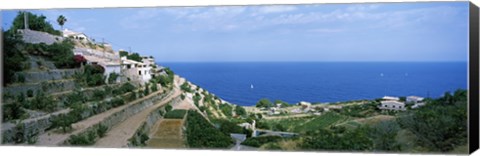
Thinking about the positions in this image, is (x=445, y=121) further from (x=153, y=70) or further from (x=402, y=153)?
(x=153, y=70)

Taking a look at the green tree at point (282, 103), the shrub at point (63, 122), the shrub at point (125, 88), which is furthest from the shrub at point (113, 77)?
the green tree at point (282, 103)

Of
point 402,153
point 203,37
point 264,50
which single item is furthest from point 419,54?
point 203,37

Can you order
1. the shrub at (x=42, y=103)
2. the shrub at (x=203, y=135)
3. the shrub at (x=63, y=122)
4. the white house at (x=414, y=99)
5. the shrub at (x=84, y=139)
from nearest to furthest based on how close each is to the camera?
the white house at (x=414, y=99), the shrub at (x=203, y=135), the shrub at (x=84, y=139), the shrub at (x=63, y=122), the shrub at (x=42, y=103)

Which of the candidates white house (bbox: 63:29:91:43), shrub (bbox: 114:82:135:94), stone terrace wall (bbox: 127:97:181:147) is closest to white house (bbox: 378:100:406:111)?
stone terrace wall (bbox: 127:97:181:147)

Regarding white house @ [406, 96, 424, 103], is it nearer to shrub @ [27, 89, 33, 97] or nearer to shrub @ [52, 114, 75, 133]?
shrub @ [52, 114, 75, 133]

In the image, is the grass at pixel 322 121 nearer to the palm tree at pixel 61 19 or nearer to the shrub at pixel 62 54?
the shrub at pixel 62 54
